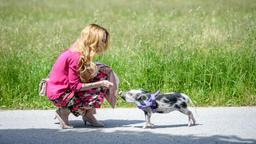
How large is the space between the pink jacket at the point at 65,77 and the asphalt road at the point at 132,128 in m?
0.45

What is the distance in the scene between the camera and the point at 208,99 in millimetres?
9438

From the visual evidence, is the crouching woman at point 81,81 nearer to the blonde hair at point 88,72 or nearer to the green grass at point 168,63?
the blonde hair at point 88,72

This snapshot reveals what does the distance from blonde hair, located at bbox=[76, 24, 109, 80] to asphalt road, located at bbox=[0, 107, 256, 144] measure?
2.56 ft

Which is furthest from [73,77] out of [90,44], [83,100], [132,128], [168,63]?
[168,63]

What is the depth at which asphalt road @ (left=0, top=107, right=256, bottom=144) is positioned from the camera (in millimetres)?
7273

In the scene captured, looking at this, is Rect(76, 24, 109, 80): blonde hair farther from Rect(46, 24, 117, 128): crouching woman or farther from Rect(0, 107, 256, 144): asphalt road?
Rect(0, 107, 256, 144): asphalt road

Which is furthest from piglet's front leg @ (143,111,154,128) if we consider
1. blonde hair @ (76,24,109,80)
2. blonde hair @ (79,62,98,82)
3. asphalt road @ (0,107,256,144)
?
blonde hair @ (76,24,109,80)

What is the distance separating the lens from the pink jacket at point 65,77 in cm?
773

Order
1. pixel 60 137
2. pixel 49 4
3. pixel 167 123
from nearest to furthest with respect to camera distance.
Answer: pixel 60 137 < pixel 167 123 < pixel 49 4

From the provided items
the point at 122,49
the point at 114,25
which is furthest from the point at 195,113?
the point at 114,25

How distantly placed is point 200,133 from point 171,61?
Result: 278 cm

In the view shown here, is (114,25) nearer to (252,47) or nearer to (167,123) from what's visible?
(252,47)

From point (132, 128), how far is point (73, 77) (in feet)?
2.91

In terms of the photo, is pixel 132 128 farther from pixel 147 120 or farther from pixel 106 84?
pixel 106 84
